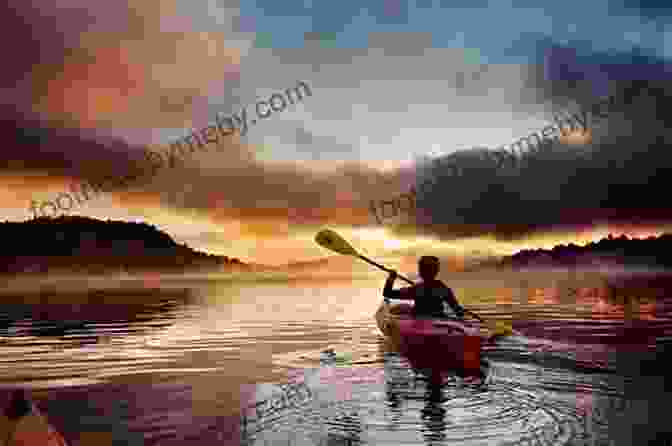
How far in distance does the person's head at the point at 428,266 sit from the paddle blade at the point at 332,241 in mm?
5871

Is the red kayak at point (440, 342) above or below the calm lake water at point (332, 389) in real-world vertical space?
above

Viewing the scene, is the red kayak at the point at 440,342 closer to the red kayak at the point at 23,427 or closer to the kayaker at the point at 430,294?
the kayaker at the point at 430,294

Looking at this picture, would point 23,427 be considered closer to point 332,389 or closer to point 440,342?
point 332,389

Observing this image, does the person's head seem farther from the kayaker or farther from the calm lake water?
the calm lake water

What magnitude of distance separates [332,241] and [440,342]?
8.58 m

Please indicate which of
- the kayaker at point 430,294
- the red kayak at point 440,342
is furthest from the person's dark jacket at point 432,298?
the red kayak at point 440,342

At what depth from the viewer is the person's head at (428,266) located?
16672 millimetres

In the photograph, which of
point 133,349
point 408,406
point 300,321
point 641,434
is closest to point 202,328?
point 300,321

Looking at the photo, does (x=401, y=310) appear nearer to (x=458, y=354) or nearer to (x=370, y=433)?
(x=458, y=354)

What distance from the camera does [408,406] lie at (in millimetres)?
10516

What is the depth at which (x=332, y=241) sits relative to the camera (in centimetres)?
2275

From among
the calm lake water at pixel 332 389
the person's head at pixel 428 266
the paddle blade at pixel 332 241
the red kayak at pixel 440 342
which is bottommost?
the calm lake water at pixel 332 389

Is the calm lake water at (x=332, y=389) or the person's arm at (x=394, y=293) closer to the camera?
the calm lake water at (x=332, y=389)

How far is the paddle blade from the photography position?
2252 centimetres
